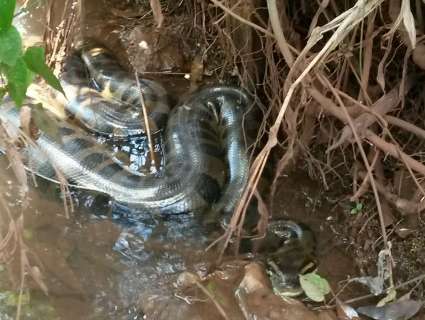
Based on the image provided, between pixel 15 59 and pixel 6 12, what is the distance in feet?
0.39

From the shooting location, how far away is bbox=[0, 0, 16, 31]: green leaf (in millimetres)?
1610

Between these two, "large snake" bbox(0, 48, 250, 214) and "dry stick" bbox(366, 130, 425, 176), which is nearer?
"dry stick" bbox(366, 130, 425, 176)

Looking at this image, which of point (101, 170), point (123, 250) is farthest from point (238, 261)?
point (101, 170)

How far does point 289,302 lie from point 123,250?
0.93 m

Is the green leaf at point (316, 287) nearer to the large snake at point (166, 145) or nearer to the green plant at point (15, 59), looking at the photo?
the large snake at point (166, 145)

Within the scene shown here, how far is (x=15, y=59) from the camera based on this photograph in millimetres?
1644

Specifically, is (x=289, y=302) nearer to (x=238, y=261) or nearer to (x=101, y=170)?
(x=238, y=261)

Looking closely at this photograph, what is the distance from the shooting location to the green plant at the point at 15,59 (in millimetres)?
1632

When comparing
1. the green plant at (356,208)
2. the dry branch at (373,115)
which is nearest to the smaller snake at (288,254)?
the green plant at (356,208)

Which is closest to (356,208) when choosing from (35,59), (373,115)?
(373,115)

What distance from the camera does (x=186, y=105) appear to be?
3.90m

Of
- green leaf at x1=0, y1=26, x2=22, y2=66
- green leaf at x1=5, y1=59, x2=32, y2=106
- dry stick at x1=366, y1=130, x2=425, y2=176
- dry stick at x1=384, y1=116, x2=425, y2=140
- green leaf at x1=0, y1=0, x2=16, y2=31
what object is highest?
green leaf at x1=0, y1=0, x2=16, y2=31

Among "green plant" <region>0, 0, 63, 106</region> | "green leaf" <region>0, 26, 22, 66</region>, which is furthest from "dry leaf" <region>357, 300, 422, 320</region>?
"green leaf" <region>0, 26, 22, 66</region>

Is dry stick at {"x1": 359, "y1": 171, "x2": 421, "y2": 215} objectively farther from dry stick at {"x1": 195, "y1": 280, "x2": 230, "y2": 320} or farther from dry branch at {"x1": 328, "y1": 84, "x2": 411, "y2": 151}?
dry stick at {"x1": 195, "y1": 280, "x2": 230, "y2": 320}
